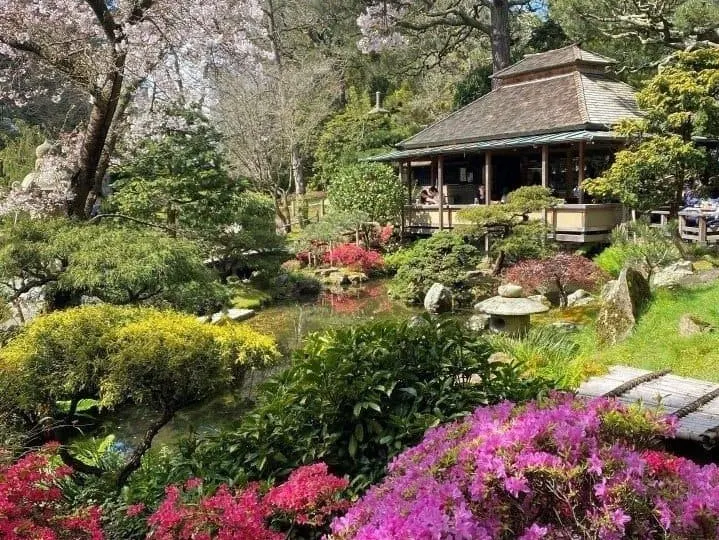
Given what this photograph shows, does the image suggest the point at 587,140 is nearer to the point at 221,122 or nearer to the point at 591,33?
the point at 591,33

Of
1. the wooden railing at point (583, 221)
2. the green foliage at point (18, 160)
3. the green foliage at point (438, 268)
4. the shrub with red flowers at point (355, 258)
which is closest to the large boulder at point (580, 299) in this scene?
the green foliage at point (438, 268)

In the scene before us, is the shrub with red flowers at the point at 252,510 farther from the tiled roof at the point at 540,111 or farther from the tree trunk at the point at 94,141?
the tiled roof at the point at 540,111

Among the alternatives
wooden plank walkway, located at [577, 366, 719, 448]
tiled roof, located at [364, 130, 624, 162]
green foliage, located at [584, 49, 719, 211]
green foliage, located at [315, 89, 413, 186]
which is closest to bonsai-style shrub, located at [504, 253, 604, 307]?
green foliage, located at [584, 49, 719, 211]

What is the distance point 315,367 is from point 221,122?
1921 centimetres

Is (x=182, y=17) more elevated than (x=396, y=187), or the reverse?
(x=182, y=17)

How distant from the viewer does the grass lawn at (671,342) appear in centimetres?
585

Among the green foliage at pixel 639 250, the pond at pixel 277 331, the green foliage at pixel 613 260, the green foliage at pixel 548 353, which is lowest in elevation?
the pond at pixel 277 331

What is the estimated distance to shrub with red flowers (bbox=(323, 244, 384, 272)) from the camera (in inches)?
623

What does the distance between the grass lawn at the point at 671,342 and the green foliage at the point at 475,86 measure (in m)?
16.7

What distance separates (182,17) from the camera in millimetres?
7508

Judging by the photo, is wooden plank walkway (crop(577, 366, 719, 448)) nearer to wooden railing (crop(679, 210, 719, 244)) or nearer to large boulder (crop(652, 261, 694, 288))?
large boulder (crop(652, 261, 694, 288))

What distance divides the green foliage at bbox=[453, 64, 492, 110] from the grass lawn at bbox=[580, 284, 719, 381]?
16.7 meters


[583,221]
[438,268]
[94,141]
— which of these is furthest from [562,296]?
[94,141]

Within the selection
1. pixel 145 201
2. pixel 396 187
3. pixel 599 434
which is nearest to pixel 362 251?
pixel 396 187
